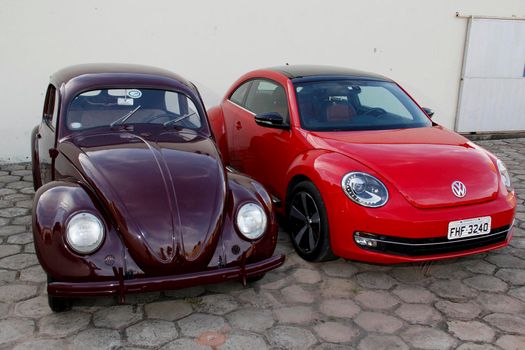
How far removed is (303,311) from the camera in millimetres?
3396

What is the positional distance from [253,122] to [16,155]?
3.87 m

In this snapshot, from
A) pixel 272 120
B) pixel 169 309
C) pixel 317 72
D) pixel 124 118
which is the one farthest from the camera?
pixel 317 72

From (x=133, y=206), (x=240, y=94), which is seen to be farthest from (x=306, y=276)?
(x=240, y=94)

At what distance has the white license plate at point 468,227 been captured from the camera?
3.58 meters

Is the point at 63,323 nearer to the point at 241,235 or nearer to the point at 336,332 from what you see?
the point at 241,235

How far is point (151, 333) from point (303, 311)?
103cm

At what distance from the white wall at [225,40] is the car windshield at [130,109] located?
3.12 m

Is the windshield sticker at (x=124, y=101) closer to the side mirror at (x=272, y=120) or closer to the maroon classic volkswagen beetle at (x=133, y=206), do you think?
the maroon classic volkswagen beetle at (x=133, y=206)

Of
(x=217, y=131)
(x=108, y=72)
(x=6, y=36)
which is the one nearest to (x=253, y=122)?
(x=217, y=131)

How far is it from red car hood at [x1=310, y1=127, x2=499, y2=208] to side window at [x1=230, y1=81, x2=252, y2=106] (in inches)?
62.4

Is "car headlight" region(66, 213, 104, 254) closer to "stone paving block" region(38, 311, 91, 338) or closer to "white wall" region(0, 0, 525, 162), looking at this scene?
"stone paving block" region(38, 311, 91, 338)

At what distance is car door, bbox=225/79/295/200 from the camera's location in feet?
15.2

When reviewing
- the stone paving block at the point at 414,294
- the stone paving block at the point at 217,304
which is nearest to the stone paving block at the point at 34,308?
the stone paving block at the point at 217,304

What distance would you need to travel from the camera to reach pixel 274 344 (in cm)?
302
